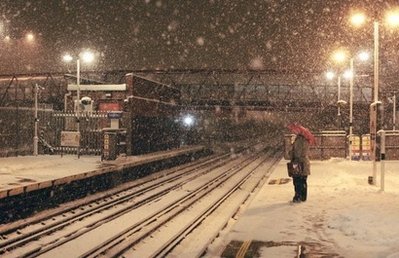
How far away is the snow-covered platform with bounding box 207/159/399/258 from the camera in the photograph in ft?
29.9

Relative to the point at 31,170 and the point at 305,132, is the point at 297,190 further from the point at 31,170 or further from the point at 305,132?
the point at 31,170

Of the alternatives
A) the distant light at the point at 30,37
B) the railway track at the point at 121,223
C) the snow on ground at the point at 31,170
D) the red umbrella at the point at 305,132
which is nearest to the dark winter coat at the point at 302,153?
the red umbrella at the point at 305,132

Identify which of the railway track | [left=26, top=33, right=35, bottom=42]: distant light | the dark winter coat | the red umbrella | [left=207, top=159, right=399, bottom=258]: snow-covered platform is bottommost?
the railway track

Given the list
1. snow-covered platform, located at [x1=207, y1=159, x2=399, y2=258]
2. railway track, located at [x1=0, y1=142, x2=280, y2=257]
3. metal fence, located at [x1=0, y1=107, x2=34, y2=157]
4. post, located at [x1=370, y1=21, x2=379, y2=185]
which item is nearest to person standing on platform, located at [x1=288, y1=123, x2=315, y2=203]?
snow-covered platform, located at [x1=207, y1=159, x2=399, y2=258]

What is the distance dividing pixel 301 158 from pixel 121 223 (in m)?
5.14

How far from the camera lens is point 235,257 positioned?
8.62m

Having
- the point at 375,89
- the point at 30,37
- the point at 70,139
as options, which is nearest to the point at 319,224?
the point at 375,89

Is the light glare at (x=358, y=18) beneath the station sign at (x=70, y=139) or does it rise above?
above

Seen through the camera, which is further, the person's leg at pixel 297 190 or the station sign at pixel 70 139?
the station sign at pixel 70 139

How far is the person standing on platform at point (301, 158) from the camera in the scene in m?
14.3

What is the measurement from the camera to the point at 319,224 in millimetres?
11234

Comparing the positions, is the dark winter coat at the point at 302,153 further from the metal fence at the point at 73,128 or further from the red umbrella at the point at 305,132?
the metal fence at the point at 73,128

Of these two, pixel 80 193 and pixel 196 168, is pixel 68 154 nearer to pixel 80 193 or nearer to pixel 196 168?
pixel 196 168

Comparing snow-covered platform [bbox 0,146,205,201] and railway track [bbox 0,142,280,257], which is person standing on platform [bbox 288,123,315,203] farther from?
snow-covered platform [bbox 0,146,205,201]
